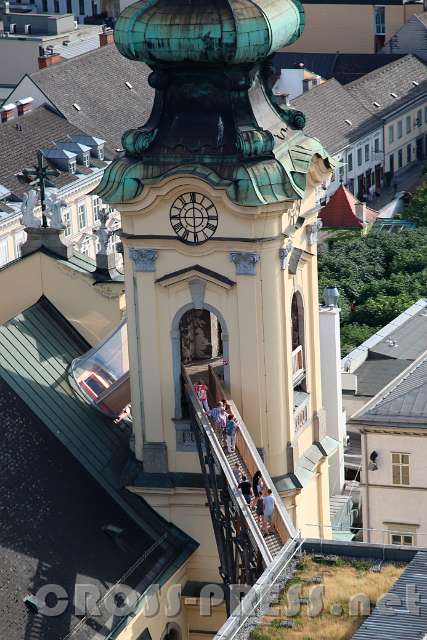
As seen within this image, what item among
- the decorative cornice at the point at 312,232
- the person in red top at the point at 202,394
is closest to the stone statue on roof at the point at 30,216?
the person in red top at the point at 202,394

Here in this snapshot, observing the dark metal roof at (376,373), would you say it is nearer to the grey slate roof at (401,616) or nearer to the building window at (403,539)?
the building window at (403,539)

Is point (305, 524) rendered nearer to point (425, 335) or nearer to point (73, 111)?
point (425, 335)

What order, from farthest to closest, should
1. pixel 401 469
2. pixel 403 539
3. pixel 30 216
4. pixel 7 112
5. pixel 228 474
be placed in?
pixel 7 112 < pixel 401 469 < pixel 403 539 < pixel 30 216 < pixel 228 474

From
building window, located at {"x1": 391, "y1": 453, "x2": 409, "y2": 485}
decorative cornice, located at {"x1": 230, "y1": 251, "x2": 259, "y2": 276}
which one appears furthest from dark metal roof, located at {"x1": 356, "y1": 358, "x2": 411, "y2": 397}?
decorative cornice, located at {"x1": 230, "y1": 251, "x2": 259, "y2": 276}

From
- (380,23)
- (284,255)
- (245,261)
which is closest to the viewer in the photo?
(245,261)

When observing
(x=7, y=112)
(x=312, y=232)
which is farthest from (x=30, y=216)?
(x=7, y=112)

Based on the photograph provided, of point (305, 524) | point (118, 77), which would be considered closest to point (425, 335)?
point (305, 524)

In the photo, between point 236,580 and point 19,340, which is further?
point 19,340

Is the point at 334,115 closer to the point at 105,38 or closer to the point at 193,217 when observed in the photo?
the point at 105,38
